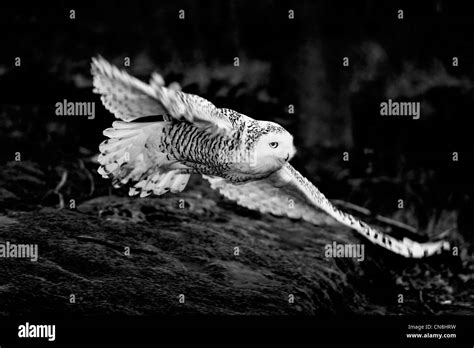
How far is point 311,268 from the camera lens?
9.77 ft

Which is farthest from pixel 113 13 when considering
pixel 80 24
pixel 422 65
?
pixel 422 65

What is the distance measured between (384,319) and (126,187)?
1.30 meters

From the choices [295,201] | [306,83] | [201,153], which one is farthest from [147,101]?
[306,83]

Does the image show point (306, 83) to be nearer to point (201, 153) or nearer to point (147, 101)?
point (201, 153)

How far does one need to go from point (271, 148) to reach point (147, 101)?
19.3 inches

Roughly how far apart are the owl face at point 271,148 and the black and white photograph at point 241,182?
109 mm

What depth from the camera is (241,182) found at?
108 inches

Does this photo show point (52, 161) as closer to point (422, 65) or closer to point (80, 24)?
point (80, 24)

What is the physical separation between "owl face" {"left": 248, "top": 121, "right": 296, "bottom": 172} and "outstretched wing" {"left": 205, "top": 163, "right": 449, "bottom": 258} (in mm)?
176

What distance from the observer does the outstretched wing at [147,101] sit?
2271 mm

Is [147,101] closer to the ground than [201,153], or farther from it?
farther from it

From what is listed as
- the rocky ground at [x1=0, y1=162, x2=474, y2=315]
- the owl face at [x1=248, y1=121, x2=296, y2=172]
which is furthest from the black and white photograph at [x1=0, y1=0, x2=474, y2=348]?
the owl face at [x1=248, y1=121, x2=296, y2=172]

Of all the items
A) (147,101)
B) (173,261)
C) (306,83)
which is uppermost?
(306,83)

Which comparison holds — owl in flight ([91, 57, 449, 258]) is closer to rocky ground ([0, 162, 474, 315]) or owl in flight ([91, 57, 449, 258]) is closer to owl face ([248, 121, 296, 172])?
owl face ([248, 121, 296, 172])
